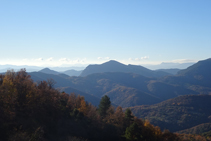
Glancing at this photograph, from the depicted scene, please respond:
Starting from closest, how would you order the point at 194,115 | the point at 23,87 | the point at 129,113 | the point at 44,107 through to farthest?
the point at 23,87, the point at 44,107, the point at 129,113, the point at 194,115

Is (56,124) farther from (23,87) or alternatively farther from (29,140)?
(29,140)

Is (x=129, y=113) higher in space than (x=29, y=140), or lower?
lower

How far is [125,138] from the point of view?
38.1 meters

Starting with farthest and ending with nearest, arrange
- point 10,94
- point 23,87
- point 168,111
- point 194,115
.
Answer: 1. point 168,111
2. point 194,115
3. point 23,87
4. point 10,94

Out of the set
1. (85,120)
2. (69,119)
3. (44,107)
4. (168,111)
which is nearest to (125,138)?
(85,120)

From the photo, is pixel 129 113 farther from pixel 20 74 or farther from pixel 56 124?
pixel 20 74

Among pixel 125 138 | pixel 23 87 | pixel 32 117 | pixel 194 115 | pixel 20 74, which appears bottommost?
pixel 194 115

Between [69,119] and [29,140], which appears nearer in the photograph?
[29,140]

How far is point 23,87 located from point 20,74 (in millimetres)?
7540

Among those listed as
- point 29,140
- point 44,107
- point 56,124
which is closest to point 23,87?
point 44,107

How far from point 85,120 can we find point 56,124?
8.08m

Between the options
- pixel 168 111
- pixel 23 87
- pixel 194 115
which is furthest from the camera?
pixel 168 111

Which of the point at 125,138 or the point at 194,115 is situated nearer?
the point at 125,138

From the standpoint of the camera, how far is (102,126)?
127 feet
